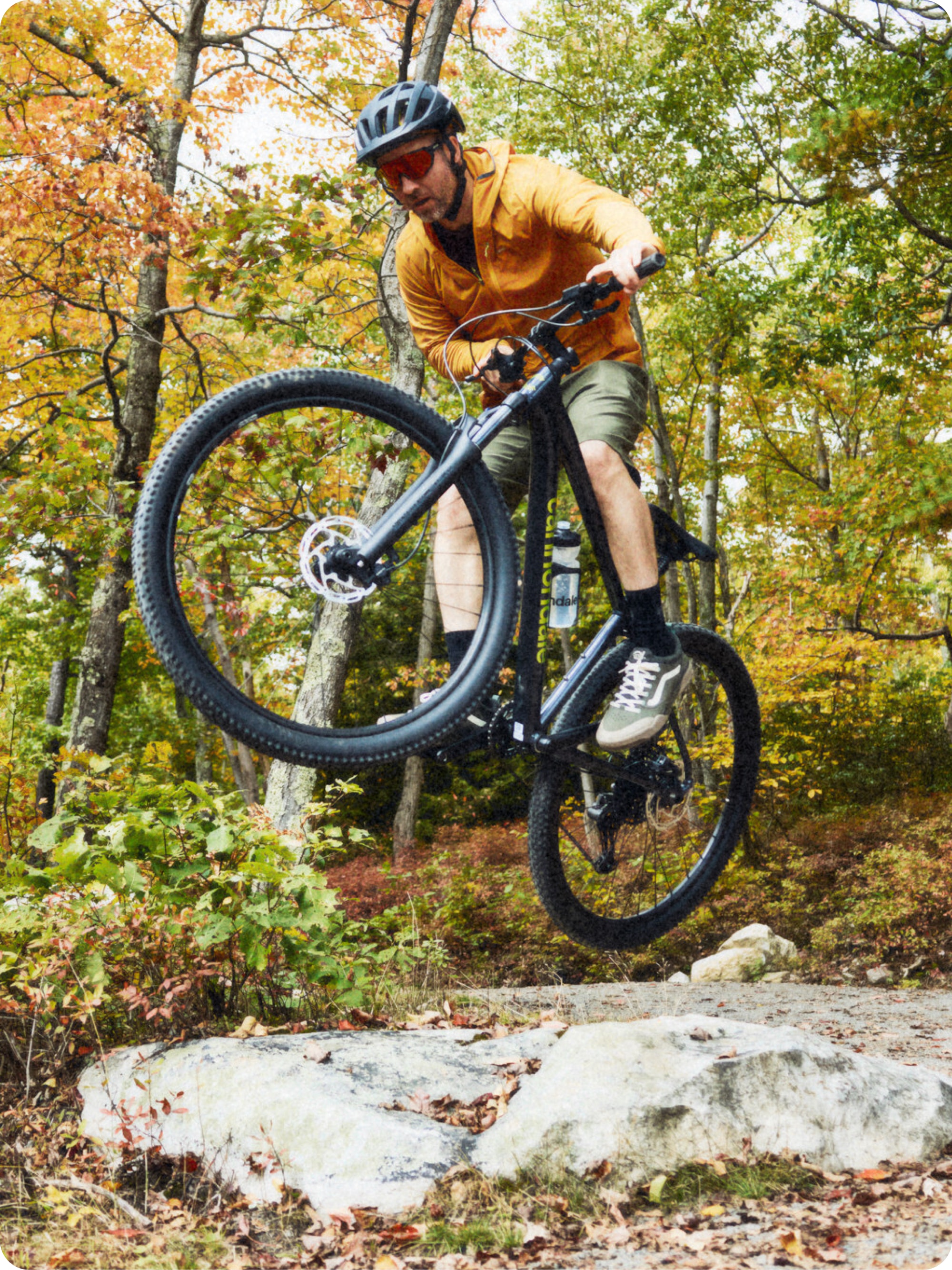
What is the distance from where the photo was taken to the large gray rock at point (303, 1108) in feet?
11.0

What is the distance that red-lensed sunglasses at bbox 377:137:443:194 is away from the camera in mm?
2447

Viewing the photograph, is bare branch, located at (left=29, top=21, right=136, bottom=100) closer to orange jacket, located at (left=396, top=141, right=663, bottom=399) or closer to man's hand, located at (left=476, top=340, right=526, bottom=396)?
orange jacket, located at (left=396, top=141, right=663, bottom=399)

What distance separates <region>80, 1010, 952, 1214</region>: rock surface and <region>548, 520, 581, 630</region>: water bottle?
185cm

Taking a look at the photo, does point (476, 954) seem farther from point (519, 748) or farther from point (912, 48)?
point (912, 48)

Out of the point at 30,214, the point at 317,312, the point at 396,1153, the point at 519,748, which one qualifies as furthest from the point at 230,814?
the point at 30,214

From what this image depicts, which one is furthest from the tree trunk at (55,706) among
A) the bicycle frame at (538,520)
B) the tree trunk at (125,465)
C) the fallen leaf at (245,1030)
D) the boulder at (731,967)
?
the bicycle frame at (538,520)

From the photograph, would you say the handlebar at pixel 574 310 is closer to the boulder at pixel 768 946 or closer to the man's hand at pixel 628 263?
the man's hand at pixel 628 263

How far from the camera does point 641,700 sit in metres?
2.90

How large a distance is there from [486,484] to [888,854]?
10.3 meters

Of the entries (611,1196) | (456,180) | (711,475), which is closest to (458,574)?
(456,180)

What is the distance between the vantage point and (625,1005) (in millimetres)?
6547

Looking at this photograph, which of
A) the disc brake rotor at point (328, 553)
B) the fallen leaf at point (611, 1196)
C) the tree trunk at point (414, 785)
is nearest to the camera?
the disc brake rotor at point (328, 553)

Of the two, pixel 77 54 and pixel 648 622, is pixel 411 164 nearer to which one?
pixel 648 622

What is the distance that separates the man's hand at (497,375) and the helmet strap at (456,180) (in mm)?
353
